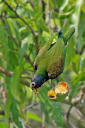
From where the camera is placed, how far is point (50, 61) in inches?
A: 25.4

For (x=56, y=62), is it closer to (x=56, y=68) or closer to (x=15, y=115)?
(x=56, y=68)

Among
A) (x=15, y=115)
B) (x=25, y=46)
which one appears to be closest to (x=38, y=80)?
(x=25, y=46)

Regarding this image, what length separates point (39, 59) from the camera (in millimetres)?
675

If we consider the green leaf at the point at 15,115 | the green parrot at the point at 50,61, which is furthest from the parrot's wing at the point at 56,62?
the green leaf at the point at 15,115

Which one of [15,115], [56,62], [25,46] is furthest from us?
[15,115]

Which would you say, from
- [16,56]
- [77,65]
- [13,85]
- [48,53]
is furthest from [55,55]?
[77,65]

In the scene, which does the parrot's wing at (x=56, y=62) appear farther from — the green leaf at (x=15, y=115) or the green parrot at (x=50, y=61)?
the green leaf at (x=15, y=115)

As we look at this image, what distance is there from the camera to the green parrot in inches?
25.2

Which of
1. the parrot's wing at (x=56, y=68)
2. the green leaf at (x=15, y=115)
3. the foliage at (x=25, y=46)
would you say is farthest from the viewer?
the green leaf at (x=15, y=115)

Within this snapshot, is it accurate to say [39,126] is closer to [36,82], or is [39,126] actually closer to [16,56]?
[16,56]

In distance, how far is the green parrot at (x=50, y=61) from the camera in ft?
2.10

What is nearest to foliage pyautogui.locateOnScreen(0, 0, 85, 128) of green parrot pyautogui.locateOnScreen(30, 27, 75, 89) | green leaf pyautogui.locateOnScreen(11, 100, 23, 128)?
green leaf pyautogui.locateOnScreen(11, 100, 23, 128)

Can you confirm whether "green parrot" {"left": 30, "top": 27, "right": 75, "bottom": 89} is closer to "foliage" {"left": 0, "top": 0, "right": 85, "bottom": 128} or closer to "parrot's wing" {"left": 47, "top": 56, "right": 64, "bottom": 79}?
"parrot's wing" {"left": 47, "top": 56, "right": 64, "bottom": 79}

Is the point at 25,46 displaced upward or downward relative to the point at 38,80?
upward
